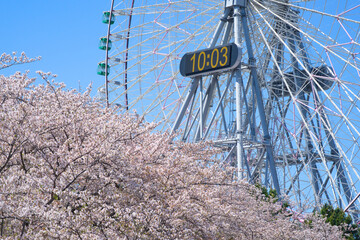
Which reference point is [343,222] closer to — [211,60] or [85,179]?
[211,60]

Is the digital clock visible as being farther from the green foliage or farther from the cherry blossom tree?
the cherry blossom tree

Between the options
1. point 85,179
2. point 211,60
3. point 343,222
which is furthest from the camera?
point 211,60

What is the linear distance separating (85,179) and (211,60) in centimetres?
1764

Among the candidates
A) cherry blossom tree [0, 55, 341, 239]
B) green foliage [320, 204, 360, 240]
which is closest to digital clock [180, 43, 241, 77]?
green foliage [320, 204, 360, 240]

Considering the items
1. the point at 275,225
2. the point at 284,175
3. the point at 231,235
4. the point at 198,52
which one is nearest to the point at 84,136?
the point at 231,235

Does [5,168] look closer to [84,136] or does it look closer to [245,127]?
[84,136]

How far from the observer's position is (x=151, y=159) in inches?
504

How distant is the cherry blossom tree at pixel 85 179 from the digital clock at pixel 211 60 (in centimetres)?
1364

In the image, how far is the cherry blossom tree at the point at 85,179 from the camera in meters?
9.74

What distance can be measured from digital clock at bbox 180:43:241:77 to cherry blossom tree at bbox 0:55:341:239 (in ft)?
44.7

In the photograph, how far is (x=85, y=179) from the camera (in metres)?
11.0

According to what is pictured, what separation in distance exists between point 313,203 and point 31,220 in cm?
2053

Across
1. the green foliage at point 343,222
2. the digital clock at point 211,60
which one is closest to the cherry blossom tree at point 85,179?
the green foliage at point 343,222

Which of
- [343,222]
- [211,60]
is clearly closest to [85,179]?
[343,222]
